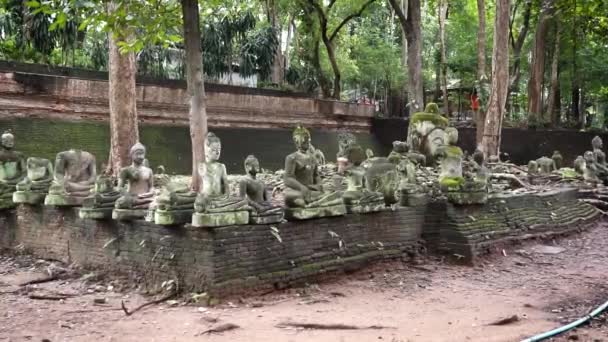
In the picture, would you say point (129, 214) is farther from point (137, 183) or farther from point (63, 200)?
point (63, 200)

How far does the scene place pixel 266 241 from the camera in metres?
6.82

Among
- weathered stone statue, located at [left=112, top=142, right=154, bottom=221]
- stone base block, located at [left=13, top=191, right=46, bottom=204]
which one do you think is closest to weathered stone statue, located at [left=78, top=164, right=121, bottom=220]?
weathered stone statue, located at [left=112, top=142, right=154, bottom=221]

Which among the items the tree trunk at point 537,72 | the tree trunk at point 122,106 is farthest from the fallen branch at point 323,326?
the tree trunk at point 537,72

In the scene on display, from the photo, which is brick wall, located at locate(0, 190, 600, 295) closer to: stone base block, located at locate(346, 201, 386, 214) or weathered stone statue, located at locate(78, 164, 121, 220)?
stone base block, located at locate(346, 201, 386, 214)

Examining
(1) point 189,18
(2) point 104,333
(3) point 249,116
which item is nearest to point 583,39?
(3) point 249,116

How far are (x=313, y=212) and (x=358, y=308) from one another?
135cm

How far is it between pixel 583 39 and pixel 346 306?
19.4m

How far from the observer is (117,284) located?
23.8ft

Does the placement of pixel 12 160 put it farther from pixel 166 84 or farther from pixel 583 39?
pixel 583 39

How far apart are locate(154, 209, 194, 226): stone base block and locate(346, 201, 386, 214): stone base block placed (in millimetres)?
2266

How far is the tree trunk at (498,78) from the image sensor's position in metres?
14.9

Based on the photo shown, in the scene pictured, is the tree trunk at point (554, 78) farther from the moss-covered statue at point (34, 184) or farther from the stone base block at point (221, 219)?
the moss-covered statue at point (34, 184)

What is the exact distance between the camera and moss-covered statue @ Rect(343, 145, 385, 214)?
7.96m

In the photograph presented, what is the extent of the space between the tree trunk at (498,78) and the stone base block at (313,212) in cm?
866
